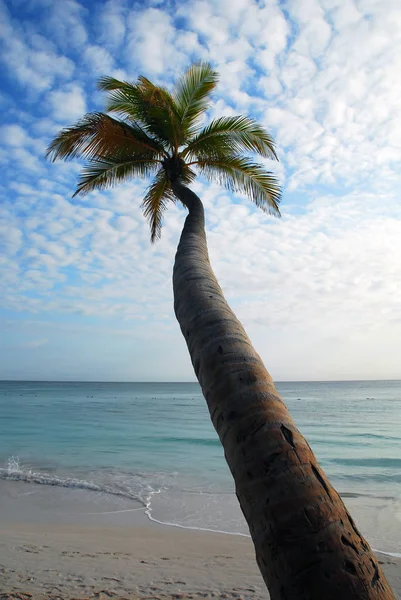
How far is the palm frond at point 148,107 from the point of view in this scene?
7.53m

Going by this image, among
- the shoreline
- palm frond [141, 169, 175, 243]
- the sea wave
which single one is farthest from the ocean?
palm frond [141, 169, 175, 243]

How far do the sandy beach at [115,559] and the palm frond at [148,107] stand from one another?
6.88 meters

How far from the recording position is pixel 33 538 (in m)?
7.91

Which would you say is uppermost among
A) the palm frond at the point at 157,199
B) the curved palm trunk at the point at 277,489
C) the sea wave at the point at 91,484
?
the palm frond at the point at 157,199

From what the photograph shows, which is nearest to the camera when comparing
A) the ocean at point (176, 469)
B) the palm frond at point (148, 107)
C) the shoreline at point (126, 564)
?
the shoreline at point (126, 564)

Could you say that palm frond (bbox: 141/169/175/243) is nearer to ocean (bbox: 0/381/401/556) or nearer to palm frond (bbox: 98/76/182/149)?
palm frond (bbox: 98/76/182/149)

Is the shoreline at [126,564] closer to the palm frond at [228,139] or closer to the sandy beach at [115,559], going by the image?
the sandy beach at [115,559]

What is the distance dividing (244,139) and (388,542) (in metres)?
8.19

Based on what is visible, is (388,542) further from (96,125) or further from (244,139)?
(96,125)

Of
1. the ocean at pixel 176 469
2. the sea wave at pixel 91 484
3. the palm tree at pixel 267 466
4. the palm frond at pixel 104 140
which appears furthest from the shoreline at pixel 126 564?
the palm frond at pixel 104 140

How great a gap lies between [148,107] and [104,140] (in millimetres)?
964

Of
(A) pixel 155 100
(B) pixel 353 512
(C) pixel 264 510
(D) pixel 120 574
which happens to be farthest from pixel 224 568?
(A) pixel 155 100

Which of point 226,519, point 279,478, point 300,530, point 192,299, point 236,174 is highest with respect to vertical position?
point 236,174

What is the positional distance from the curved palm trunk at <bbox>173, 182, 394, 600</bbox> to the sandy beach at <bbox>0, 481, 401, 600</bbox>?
14.0 feet
